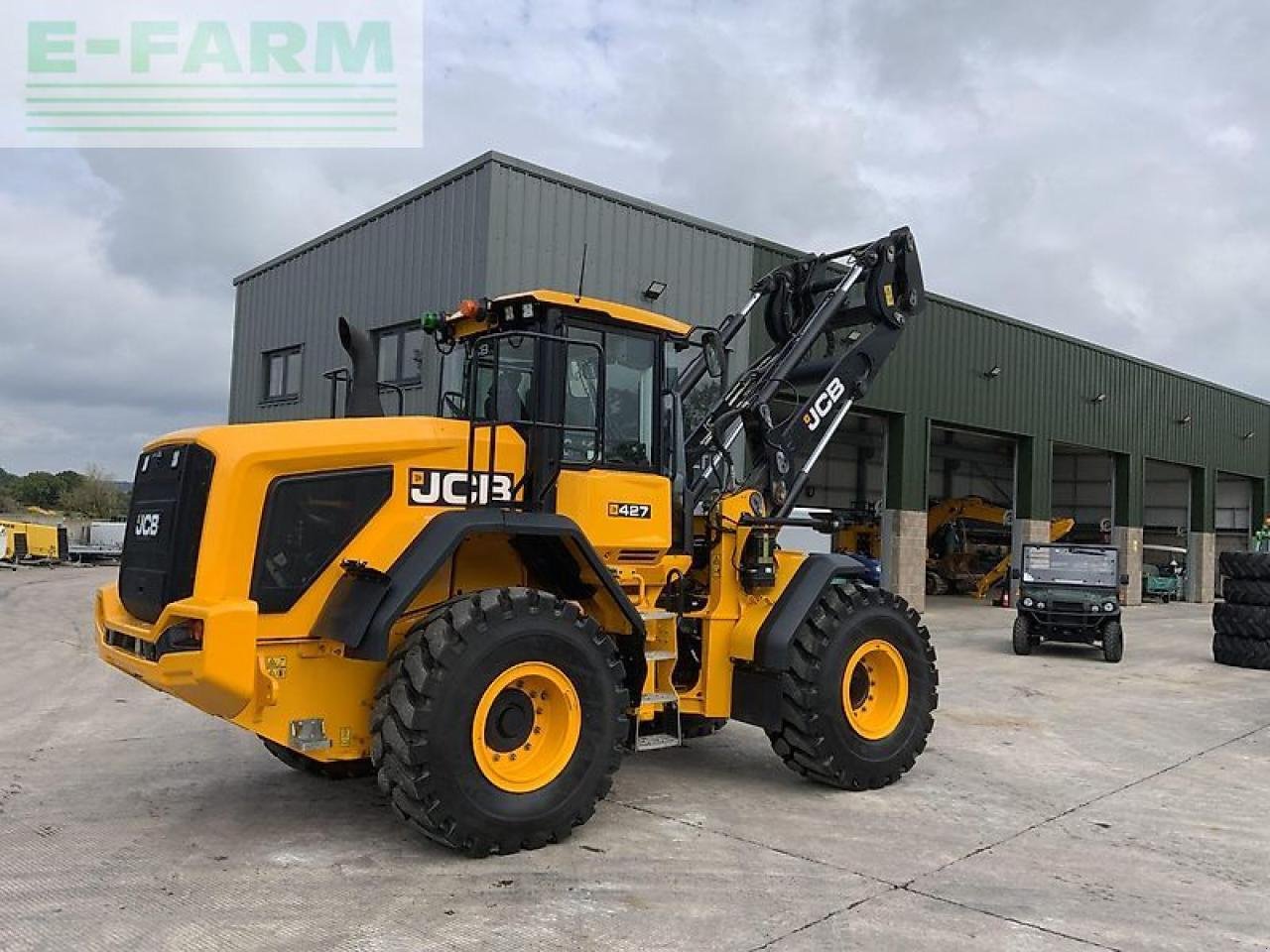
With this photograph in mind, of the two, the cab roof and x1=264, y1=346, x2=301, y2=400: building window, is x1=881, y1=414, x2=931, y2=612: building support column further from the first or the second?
the cab roof

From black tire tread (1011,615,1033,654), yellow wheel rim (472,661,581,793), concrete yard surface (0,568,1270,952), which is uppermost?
yellow wheel rim (472,661,581,793)

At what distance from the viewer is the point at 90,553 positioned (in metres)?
33.3

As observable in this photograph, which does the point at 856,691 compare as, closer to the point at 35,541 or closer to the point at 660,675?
the point at 660,675

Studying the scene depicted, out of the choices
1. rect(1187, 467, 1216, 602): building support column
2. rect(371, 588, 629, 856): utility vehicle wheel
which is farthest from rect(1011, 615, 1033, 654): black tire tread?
rect(1187, 467, 1216, 602): building support column

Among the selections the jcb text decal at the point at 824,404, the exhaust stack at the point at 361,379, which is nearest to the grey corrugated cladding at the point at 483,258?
the jcb text decal at the point at 824,404

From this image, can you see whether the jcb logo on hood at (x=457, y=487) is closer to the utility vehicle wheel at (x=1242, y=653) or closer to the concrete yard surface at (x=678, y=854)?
the concrete yard surface at (x=678, y=854)

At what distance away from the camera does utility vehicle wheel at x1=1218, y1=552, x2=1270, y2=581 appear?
1499 centimetres

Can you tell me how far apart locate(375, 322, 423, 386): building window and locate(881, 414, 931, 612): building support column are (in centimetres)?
1081

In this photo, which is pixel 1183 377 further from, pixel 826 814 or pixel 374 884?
pixel 374 884

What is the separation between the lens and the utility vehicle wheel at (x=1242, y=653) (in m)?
15.0

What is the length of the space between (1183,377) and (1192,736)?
25.0 meters

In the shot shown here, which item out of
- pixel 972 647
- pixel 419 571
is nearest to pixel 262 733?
pixel 419 571

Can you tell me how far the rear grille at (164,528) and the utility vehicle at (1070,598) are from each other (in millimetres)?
13515

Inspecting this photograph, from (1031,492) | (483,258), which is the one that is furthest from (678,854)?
(1031,492)
